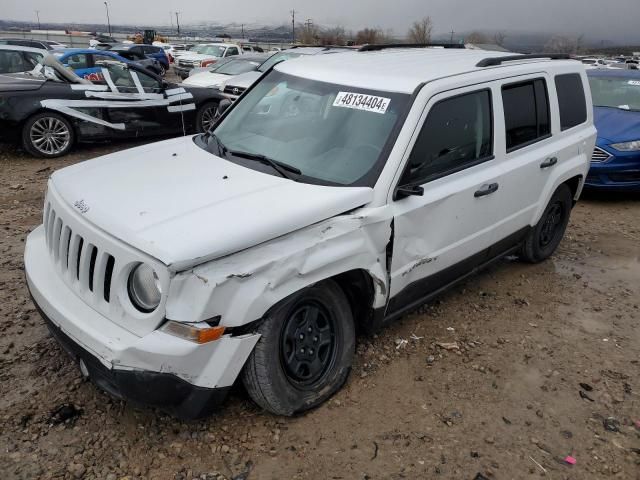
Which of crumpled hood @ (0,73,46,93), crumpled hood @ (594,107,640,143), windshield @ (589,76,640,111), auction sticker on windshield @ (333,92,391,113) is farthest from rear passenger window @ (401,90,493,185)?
crumpled hood @ (0,73,46,93)

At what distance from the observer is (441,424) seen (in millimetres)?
2955

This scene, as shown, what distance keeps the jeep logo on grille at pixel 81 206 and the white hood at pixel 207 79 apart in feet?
33.3

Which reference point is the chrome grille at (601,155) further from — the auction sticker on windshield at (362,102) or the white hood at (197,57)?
the white hood at (197,57)

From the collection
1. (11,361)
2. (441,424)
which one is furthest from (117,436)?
(441,424)

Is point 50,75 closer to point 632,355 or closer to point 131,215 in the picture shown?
point 131,215

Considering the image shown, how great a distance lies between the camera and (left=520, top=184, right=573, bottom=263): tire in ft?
15.9

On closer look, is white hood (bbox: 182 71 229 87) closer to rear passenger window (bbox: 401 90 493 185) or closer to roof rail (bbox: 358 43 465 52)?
roof rail (bbox: 358 43 465 52)

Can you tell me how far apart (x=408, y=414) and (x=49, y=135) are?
7.22 m

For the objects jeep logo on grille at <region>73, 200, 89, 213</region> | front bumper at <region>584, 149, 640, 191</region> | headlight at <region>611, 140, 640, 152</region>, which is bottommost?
front bumper at <region>584, 149, 640, 191</region>

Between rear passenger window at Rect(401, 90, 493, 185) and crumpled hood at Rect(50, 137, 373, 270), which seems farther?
rear passenger window at Rect(401, 90, 493, 185)


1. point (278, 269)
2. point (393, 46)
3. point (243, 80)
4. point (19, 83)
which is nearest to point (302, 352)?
point (278, 269)

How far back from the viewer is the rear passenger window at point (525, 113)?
3.83 m

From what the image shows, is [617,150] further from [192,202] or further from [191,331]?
[191,331]

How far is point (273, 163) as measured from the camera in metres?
3.15
